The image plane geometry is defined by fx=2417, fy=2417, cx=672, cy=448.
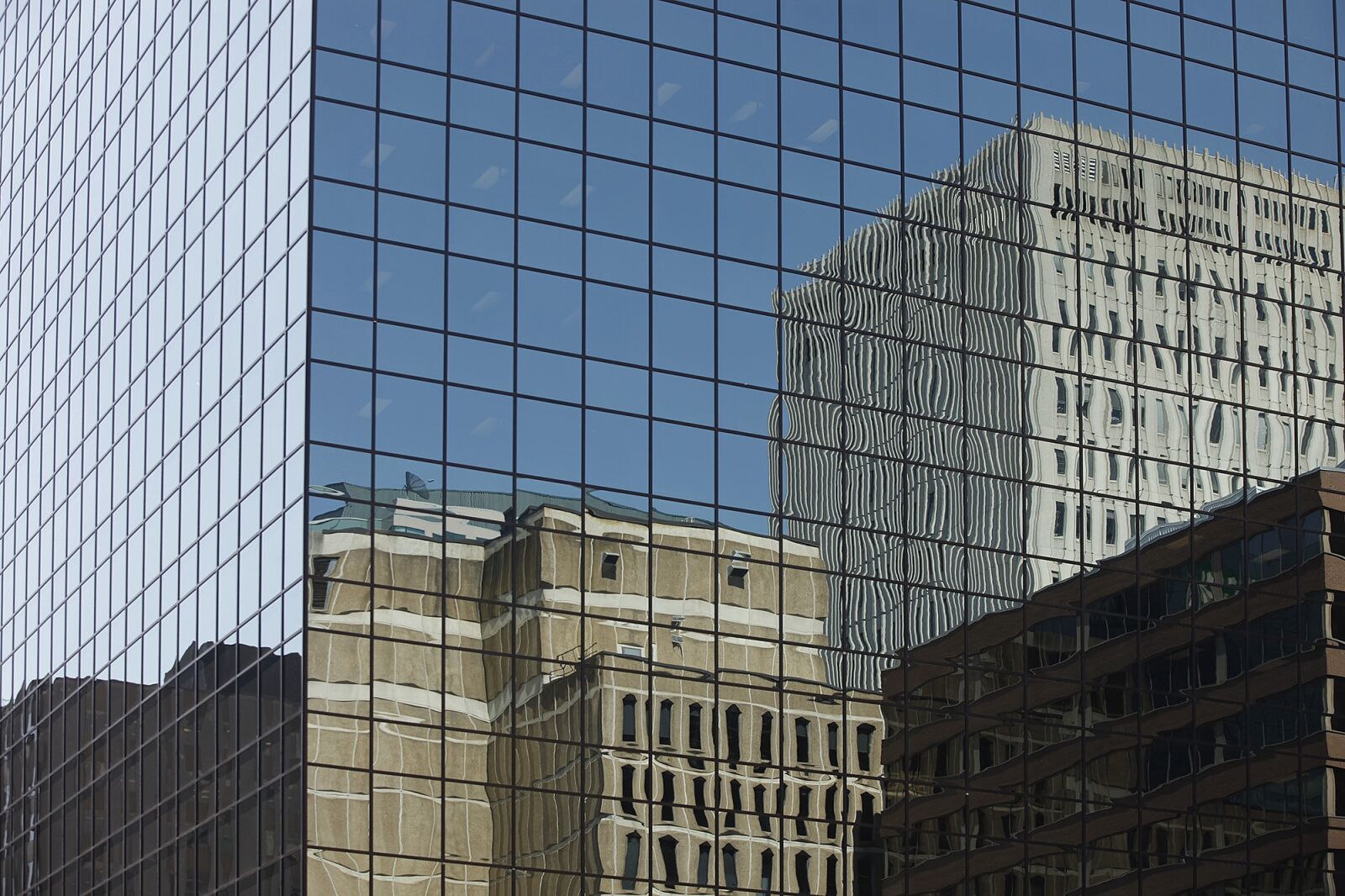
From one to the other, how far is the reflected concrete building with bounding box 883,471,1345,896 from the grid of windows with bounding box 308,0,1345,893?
0.46 feet

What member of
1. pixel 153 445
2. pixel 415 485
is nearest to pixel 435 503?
pixel 415 485

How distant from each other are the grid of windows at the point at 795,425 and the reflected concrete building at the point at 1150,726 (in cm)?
14

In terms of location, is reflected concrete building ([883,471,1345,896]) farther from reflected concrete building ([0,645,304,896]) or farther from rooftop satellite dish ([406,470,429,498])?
reflected concrete building ([0,645,304,896])

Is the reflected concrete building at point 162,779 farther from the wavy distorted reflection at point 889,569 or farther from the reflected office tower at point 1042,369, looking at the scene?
the reflected office tower at point 1042,369

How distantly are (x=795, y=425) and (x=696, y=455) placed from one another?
3.15 meters

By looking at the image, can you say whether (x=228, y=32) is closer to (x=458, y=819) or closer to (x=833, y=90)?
(x=833, y=90)

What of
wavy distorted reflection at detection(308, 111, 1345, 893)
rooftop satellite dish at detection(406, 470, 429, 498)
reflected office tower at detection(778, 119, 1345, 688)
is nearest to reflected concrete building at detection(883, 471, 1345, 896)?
wavy distorted reflection at detection(308, 111, 1345, 893)

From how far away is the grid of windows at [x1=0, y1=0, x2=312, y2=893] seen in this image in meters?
58.0

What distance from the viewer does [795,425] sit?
62.8 meters

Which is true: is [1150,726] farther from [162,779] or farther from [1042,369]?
[162,779]

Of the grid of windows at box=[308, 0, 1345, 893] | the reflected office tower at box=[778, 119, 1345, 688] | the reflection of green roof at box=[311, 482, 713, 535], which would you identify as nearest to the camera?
the reflection of green roof at box=[311, 482, 713, 535]

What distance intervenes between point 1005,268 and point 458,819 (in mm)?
23078

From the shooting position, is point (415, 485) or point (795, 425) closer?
point (415, 485)

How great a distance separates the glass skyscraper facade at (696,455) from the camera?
187 ft
